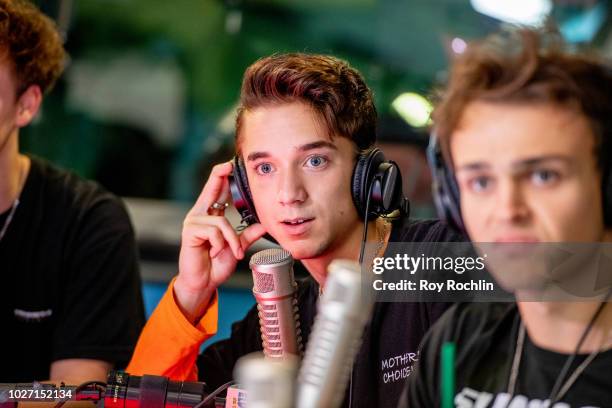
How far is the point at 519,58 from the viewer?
0.97 metres

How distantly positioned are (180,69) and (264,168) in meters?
3.06

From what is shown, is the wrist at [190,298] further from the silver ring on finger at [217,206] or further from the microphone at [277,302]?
the microphone at [277,302]

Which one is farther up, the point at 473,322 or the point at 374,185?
the point at 374,185

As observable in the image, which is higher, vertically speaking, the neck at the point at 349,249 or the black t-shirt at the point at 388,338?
the neck at the point at 349,249

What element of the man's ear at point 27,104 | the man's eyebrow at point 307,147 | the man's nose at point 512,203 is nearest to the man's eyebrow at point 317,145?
the man's eyebrow at point 307,147

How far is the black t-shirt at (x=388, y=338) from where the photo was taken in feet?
4.20

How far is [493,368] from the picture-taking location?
1.05m

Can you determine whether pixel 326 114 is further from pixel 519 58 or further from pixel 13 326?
pixel 13 326

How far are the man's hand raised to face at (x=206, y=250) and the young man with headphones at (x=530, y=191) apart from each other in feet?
1.76

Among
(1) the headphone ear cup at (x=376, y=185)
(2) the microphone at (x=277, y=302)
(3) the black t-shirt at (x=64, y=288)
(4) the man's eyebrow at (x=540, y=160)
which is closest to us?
(4) the man's eyebrow at (x=540, y=160)

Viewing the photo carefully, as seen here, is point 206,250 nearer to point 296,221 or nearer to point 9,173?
point 296,221

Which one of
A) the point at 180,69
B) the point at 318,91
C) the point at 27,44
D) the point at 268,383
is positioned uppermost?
the point at 180,69

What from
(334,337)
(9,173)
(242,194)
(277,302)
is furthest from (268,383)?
(9,173)

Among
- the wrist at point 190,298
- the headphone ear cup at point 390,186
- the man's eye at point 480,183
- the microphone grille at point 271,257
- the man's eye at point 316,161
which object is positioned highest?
the man's eye at point 316,161
